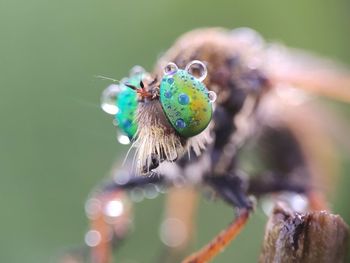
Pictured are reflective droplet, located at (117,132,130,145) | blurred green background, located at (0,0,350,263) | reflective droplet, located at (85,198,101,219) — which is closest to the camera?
reflective droplet, located at (117,132,130,145)

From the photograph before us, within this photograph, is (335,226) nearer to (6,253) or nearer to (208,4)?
(6,253)

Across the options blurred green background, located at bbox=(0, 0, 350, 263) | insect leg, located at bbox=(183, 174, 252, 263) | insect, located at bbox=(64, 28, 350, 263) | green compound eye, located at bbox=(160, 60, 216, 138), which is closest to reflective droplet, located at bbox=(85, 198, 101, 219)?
insect, located at bbox=(64, 28, 350, 263)

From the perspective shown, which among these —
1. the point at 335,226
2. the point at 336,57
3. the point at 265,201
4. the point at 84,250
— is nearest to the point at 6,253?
the point at 84,250

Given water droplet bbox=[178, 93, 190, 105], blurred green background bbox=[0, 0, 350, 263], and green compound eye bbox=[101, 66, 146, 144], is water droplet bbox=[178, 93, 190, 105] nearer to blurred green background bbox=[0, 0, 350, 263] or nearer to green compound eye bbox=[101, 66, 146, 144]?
green compound eye bbox=[101, 66, 146, 144]

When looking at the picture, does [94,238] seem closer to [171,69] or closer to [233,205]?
[233,205]

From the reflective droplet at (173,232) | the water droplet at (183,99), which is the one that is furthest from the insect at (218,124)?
the reflective droplet at (173,232)

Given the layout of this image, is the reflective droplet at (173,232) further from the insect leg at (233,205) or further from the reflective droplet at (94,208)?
the insect leg at (233,205)
